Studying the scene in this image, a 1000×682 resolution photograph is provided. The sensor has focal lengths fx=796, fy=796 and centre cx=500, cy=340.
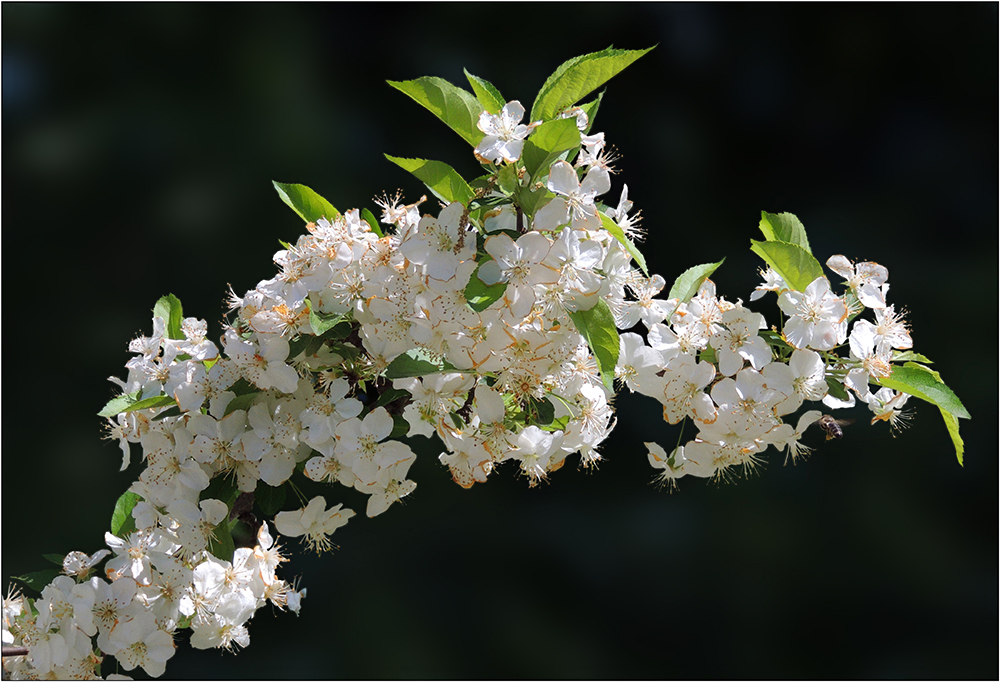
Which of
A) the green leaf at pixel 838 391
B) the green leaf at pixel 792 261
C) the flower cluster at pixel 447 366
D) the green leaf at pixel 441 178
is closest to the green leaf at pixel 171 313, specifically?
the flower cluster at pixel 447 366

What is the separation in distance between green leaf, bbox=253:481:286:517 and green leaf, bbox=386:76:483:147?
1.93 ft

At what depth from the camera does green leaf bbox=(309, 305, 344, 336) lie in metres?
1.00

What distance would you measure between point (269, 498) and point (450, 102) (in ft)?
2.06

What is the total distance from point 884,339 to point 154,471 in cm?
105

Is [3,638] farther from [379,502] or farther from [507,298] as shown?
[507,298]

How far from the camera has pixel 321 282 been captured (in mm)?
1047

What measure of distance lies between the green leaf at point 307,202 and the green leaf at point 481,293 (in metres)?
0.32

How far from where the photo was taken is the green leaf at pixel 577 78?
99cm

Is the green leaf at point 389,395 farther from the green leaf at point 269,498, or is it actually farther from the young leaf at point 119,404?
the young leaf at point 119,404

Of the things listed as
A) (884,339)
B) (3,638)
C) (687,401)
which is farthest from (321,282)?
(3,638)

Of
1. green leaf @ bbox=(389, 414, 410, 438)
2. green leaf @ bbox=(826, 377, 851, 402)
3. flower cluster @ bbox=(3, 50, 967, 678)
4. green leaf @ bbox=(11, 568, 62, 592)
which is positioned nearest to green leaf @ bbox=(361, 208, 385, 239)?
flower cluster @ bbox=(3, 50, 967, 678)

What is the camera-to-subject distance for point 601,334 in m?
1.00

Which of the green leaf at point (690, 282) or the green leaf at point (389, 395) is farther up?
the green leaf at point (690, 282)

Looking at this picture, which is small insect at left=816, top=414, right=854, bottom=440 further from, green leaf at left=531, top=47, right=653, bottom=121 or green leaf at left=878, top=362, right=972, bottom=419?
Answer: green leaf at left=531, top=47, right=653, bottom=121
